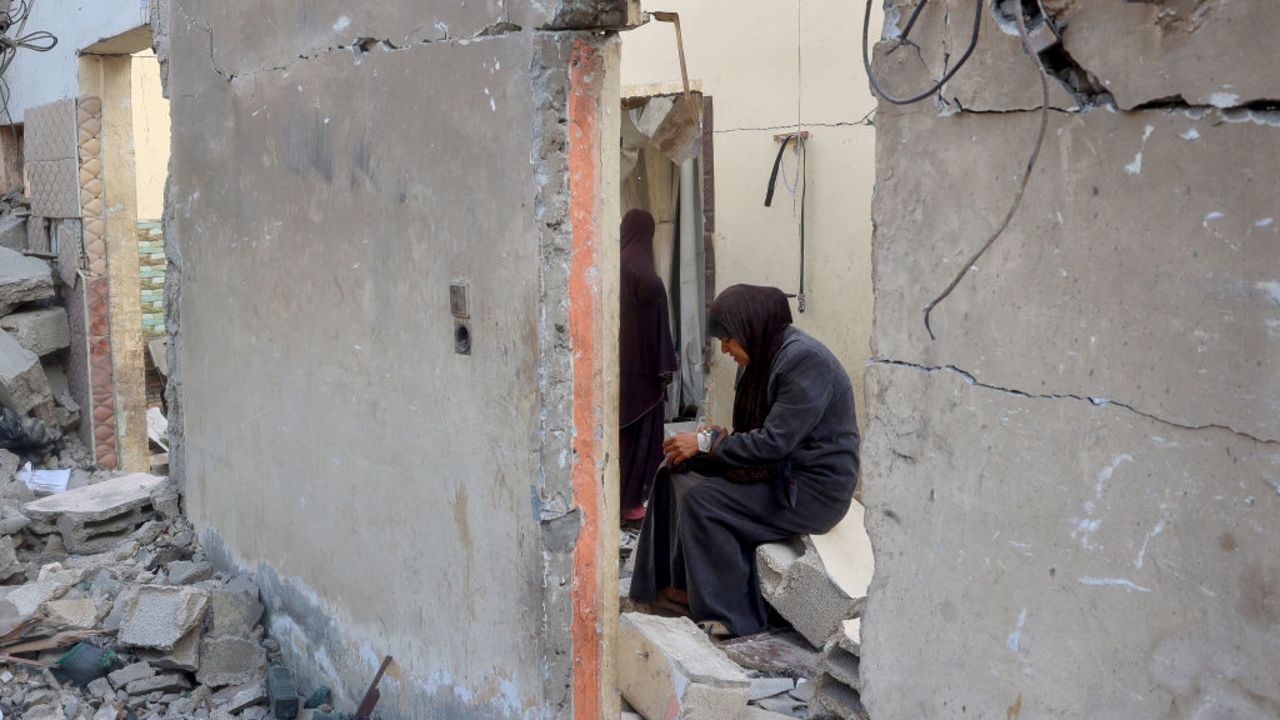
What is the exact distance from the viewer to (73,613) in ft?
15.2

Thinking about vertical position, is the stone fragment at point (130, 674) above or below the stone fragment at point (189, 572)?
below

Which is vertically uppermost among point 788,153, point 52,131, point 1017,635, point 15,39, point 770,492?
point 15,39

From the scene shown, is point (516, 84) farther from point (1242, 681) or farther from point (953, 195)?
point (1242, 681)

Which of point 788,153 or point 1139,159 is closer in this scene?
point 1139,159

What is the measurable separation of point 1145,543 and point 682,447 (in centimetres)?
308

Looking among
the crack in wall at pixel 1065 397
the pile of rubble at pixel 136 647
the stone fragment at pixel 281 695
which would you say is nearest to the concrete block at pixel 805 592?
the pile of rubble at pixel 136 647

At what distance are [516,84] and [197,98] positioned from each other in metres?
2.56

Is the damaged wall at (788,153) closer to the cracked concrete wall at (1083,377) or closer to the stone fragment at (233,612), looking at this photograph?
the stone fragment at (233,612)

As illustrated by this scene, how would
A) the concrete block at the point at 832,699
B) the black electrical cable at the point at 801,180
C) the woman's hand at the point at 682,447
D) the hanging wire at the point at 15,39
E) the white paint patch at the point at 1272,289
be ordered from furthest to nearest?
the hanging wire at the point at 15,39 → the black electrical cable at the point at 801,180 → the woman's hand at the point at 682,447 → the concrete block at the point at 832,699 → the white paint patch at the point at 1272,289

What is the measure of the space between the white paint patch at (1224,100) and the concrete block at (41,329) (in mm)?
8166

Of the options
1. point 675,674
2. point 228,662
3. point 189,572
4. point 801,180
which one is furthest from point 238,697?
point 801,180

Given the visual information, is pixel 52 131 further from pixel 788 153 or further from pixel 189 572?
pixel 788 153

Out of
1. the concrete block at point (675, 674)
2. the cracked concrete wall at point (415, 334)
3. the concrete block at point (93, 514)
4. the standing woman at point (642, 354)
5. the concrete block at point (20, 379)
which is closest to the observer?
the cracked concrete wall at point (415, 334)

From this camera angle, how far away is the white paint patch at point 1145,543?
1.71 meters
